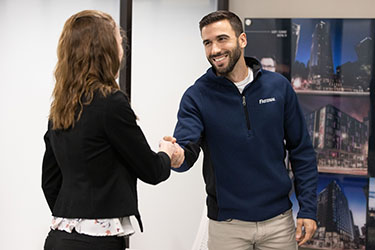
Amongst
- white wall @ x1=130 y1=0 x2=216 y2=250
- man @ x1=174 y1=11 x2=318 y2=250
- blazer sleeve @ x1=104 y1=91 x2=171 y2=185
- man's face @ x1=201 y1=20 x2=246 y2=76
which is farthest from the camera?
white wall @ x1=130 y1=0 x2=216 y2=250

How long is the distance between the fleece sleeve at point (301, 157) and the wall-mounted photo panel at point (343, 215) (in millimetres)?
1171

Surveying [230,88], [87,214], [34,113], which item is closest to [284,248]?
[230,88]

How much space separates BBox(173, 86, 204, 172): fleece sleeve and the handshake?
0.06m

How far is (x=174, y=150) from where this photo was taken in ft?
5.70

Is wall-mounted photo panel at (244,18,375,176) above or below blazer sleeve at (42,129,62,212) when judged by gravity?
above

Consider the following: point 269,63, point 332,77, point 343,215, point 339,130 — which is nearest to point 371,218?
point 343,215

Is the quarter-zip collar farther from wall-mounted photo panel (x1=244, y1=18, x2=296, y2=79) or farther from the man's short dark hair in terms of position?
wall-mounted photo panel (x1=244, y1=18, x2=296, y2=79)

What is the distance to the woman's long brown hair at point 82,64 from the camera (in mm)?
1283

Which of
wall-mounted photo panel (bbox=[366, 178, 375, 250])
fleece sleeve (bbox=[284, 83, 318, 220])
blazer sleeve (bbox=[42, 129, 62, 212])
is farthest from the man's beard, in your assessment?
wall-mounted photo panel (bbox=[366, 178, 375, 250])

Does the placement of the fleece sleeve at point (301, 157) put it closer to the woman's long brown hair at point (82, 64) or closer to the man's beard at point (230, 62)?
the man's beard at point (230, 62)

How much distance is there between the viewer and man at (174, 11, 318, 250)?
185cm

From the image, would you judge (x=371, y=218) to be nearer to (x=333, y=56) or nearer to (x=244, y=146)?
(x=333, y=56)

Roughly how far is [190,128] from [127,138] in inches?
24.9

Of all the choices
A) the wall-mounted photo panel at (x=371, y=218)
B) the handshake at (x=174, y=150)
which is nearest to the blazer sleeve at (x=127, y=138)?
the handshake at (x=174, y=150)
